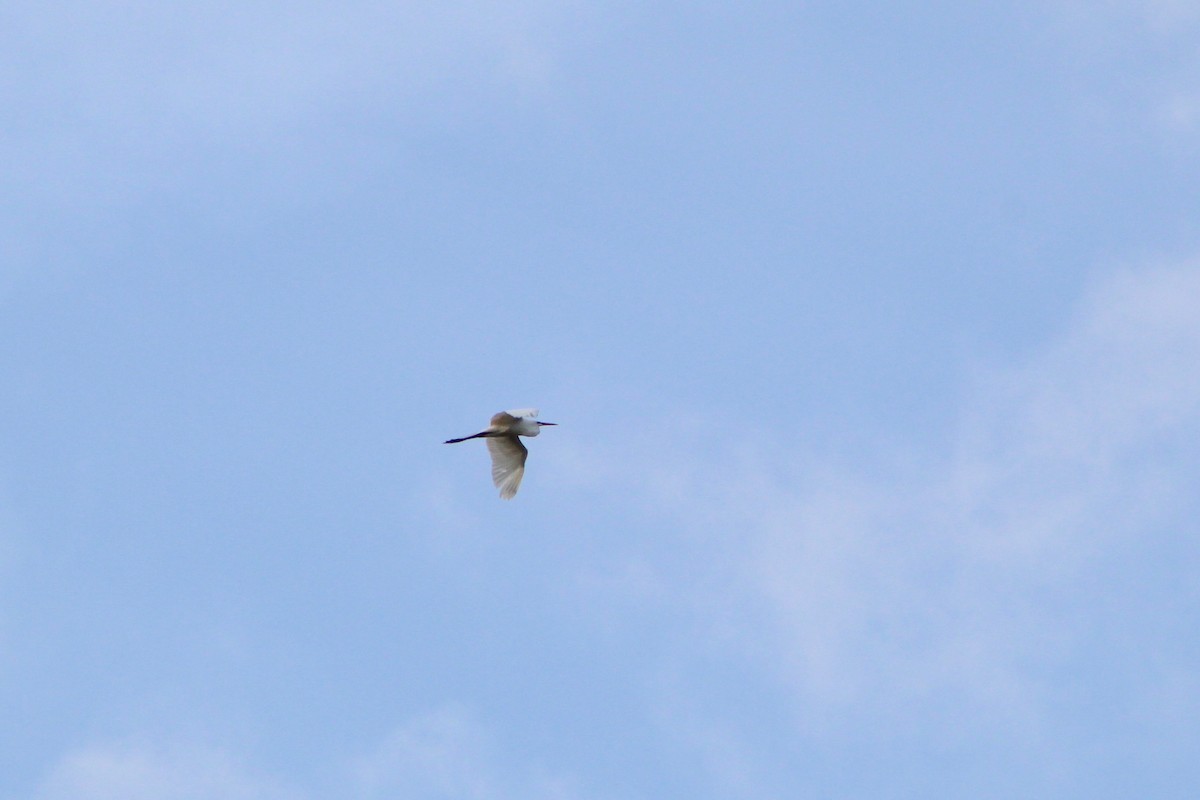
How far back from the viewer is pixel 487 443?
65.3m

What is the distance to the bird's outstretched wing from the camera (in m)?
65.2

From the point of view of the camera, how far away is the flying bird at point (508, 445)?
213 ft

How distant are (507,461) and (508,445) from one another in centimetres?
48

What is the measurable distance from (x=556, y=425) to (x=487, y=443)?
104 inches

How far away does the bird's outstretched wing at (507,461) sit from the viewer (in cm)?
6518

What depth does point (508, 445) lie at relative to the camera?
2571 inches

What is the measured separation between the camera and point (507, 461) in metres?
65.3

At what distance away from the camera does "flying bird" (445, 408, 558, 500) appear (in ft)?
213

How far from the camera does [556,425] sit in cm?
6694
